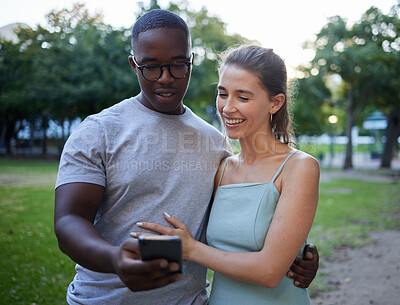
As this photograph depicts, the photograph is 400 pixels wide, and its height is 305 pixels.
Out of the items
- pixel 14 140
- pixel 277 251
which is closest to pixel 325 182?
pixel 14 140

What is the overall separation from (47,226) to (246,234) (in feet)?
25.4

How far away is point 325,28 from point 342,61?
9.66 ft

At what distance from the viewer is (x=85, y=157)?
193 cm

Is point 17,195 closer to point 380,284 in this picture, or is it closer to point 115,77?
point 380,284

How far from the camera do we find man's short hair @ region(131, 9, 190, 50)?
2.17m

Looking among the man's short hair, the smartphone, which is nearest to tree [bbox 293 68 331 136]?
the man's short hair

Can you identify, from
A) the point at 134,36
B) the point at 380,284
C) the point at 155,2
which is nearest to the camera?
the point at 134,36

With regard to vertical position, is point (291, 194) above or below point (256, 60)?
below

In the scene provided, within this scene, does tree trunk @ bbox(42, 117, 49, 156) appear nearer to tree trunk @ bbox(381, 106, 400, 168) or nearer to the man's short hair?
the man's short hair

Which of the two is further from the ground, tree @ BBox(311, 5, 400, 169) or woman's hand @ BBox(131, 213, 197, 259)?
tree @ BBox(311, 5, 400, 169)

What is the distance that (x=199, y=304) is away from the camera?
2.29 m

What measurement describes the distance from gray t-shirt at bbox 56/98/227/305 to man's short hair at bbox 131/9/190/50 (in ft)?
1.46

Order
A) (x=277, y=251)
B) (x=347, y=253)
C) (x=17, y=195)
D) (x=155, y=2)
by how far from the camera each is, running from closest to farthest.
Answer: (x=277, y=251), (x=347, y=253), (x=17, y=195), (x=155, y=2)

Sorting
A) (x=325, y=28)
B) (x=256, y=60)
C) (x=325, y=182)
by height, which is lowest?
(x=325, y=182)
